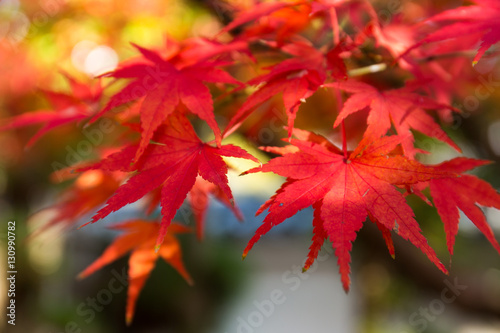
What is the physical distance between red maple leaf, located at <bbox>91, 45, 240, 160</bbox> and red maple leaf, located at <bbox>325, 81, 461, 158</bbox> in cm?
16

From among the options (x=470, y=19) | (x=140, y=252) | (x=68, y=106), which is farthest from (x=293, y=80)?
(x=68, y=106)

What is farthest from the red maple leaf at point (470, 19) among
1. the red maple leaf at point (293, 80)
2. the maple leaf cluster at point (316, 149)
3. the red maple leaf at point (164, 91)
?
the red maple leaf at point (164, 91)

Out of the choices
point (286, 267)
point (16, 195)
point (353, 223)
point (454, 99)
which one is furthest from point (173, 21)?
point (286, 267)

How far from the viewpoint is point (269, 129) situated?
1063 millimetres

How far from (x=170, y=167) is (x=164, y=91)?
0.31 ft

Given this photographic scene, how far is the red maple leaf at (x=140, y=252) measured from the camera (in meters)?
0.71

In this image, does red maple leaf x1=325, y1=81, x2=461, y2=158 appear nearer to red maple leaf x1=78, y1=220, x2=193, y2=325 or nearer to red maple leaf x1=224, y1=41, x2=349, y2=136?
red maple leaf x1=224, y1=41, x2=349, y2=136

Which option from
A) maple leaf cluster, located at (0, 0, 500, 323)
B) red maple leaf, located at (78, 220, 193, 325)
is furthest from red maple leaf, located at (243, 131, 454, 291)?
red maple leaf, located at (78, 220, 193, 325)

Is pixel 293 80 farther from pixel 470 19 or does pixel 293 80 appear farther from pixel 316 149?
pixel 470 19

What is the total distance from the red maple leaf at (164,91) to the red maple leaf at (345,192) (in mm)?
105

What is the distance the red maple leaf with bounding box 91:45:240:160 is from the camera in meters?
0.47

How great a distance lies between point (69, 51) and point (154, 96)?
67.6 inches

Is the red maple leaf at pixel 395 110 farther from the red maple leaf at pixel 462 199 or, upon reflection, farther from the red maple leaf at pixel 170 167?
the red maple leaf at pixel 170 167

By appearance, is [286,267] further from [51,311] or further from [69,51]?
[69,51]
